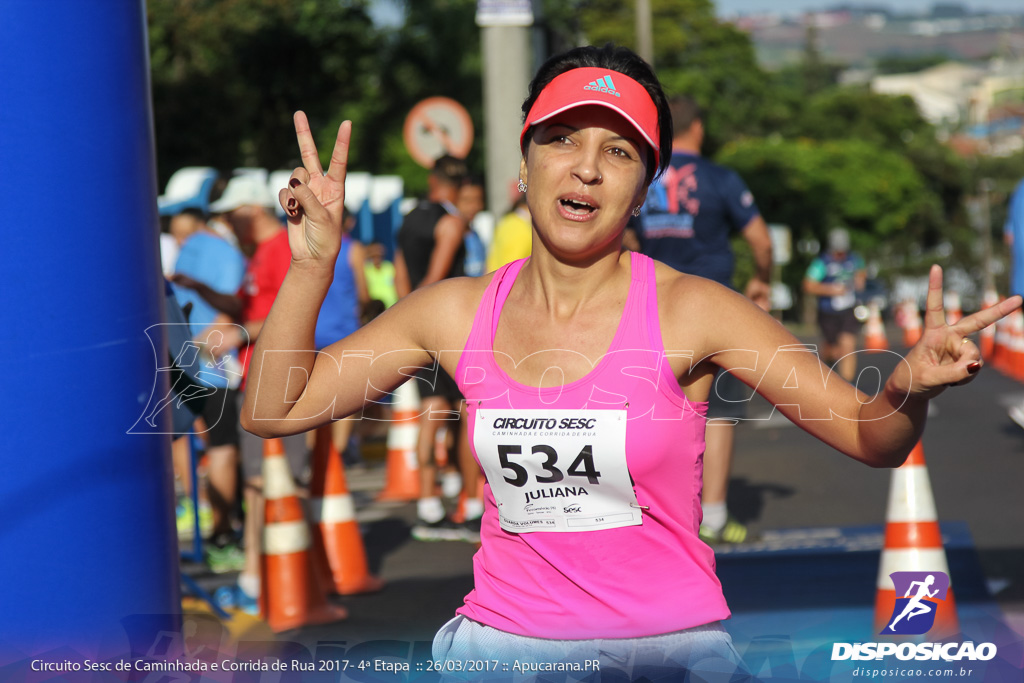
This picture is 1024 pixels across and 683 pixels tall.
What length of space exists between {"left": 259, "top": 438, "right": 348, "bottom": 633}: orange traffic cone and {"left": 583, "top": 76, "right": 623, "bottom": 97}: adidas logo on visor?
338 centimetres

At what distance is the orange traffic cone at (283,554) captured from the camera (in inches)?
215

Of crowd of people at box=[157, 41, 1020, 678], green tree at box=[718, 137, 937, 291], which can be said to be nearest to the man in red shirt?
crowd of people at box=[157, 41, 1020, 678]

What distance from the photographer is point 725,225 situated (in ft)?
22.4

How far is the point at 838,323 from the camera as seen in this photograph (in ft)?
48.2

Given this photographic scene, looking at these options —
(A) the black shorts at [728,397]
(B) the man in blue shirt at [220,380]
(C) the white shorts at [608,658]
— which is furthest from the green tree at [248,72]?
(C) the white shorts at [608,658]

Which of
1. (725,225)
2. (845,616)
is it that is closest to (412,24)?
(725,225)

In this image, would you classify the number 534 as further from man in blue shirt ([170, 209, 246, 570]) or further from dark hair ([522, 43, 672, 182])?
man in blue shirt ([170, 209, 246, 570])

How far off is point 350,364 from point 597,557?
2.24ft

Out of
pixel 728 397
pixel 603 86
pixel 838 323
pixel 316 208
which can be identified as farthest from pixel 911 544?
pixel 838 323

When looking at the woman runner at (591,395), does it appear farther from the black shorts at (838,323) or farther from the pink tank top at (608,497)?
the black shorts at (838,323)

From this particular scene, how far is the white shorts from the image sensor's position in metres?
2.30

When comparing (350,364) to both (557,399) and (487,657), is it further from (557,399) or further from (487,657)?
(487,657)

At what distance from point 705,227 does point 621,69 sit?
170 inches

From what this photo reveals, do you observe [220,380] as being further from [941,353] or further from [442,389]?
[941,353]
